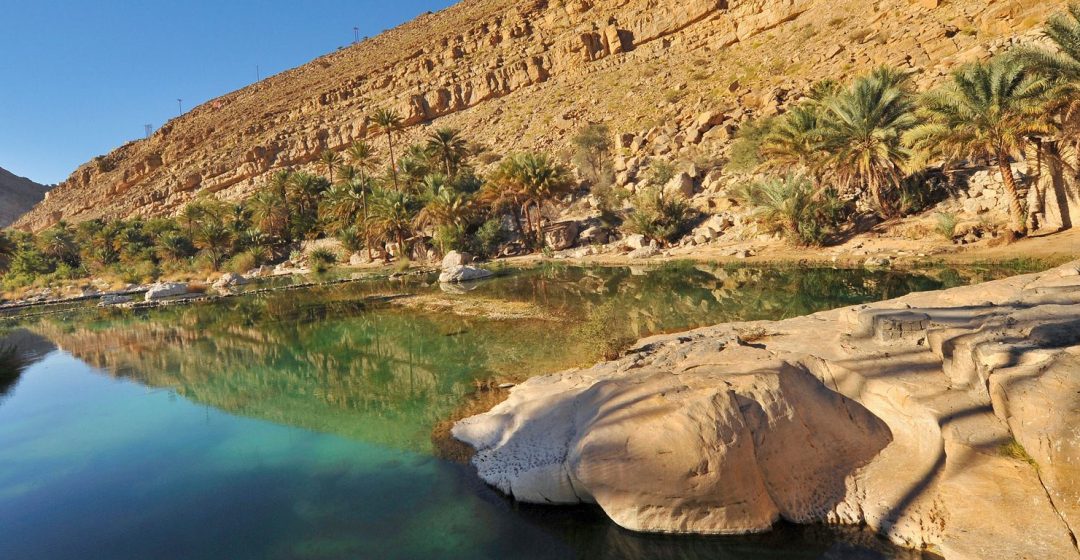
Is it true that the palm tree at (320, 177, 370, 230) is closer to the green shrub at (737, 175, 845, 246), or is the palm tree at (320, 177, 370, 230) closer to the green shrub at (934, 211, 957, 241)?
the green shrub at (737, 175, 845, 246)

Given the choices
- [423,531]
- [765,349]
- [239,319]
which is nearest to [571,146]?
[239,319]

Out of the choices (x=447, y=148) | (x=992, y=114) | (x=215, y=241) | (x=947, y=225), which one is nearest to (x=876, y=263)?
(x=947, y=225)

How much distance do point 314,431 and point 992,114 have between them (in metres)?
17.0

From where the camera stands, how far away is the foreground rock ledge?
2.82m

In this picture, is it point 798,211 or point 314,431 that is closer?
point 314,431

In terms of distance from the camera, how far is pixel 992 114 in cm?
1207

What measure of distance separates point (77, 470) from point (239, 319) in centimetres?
1019

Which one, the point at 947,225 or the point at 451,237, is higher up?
the point at 451,237

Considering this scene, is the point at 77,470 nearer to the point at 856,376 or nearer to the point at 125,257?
the point at 856,376

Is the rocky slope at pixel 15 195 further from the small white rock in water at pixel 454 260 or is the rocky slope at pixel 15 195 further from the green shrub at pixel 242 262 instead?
the small white rock in water at pixel 454 260

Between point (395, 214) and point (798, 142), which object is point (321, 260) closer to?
point (395, 214)

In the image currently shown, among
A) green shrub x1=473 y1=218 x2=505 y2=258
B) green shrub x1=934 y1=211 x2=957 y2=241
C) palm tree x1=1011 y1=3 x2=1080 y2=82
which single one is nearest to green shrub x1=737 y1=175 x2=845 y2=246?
green shrub x1=934 y1=211 x2=957 y2=241

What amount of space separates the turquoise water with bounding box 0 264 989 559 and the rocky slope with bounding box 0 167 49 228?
11209 centimetres

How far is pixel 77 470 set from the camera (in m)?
5.35
